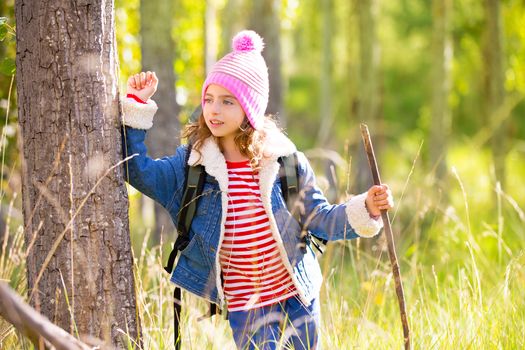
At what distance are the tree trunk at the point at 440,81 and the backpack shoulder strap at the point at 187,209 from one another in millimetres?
4607

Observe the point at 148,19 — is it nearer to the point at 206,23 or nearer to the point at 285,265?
the point at 206,23

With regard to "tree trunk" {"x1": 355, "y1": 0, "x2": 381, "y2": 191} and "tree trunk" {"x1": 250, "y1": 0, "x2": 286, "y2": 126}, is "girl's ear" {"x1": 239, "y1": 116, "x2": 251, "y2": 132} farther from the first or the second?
"tree trunk" {"x1": 355, "y1": 0, "x2": 381, "y2": 191}

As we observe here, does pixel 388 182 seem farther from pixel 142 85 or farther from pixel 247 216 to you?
pixel 142 85

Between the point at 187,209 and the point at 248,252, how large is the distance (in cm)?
29

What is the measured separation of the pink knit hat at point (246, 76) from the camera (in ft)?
9.33

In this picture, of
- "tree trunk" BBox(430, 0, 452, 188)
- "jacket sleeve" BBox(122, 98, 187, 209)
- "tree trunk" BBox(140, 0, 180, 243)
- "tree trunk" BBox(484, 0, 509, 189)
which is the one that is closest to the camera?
"jacket sleeve" BBox(122, 98, 187, 209)

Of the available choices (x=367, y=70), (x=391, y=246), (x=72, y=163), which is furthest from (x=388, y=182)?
(x=72, y=163)

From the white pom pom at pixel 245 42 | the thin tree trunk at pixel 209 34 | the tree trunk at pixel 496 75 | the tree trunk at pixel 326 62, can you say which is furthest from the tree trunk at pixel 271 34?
the white pom pom at pixel 245 42

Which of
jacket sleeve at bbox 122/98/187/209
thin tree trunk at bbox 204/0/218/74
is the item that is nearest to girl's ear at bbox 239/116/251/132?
jacket sleeve at bbox 122/98/187/209

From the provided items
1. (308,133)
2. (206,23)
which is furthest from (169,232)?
(308,133)

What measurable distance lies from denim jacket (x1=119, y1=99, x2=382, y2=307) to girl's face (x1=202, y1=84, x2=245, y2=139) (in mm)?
78

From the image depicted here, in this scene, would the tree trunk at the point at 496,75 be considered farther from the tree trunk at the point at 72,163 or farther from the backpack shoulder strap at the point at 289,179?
the tree trunk at the point at 72,163

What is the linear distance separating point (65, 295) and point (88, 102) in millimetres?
672

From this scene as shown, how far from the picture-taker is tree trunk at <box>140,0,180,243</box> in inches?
228
